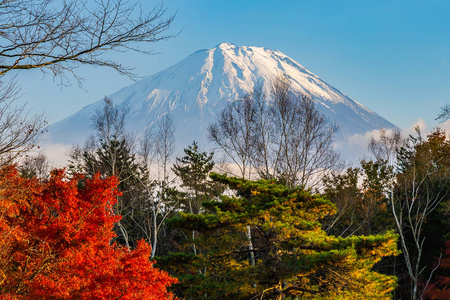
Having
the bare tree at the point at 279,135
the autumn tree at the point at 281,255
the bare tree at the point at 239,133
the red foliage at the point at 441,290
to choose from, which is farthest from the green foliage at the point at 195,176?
the autumn tree at the point at 281,255

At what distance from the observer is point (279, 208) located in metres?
9.49

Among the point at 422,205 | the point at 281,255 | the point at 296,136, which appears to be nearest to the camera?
the point at 281,255

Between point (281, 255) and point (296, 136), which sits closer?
point (281, 255)

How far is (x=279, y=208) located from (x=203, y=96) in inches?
3703

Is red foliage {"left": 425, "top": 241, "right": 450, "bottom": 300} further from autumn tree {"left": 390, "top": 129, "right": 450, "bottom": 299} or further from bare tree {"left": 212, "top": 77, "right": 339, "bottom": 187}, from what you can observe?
bare tree {"left": 212, "top": 77, "right": 339, "bottom": 187}

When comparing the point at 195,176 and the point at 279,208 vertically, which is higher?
the point at 195,176

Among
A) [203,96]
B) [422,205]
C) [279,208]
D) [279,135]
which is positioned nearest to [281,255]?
[279,208]

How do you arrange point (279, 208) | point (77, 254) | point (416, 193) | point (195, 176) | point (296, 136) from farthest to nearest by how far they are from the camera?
point (195, 176) < point (416, 193) < point (296, 136) < point (77, 254) < point (279, 208)

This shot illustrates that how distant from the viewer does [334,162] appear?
54.9ft

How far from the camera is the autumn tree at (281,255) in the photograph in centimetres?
867

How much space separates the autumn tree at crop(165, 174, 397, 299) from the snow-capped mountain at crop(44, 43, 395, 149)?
60.3 metres

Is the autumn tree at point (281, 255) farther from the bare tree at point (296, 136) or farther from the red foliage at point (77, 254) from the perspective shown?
the bare tree at point (296, 136)

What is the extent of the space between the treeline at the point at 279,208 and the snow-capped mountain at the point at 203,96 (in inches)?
1900

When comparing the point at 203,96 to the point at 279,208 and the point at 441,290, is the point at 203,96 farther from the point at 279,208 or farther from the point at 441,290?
the point at 279,208
